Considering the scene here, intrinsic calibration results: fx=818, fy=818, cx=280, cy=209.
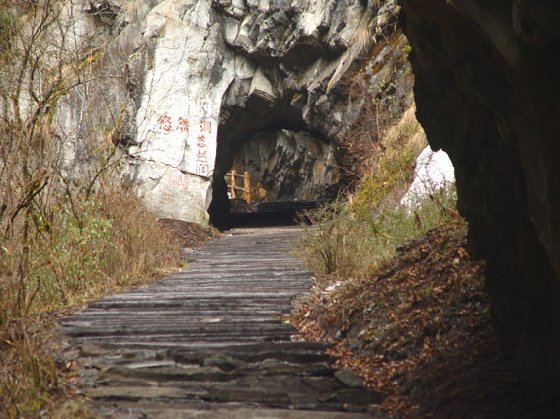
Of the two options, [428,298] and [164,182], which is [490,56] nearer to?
[428,298]

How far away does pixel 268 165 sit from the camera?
33000 mm

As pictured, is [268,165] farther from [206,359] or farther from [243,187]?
[206,359]

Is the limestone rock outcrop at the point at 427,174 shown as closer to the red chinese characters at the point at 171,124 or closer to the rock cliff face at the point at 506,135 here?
the rock cliff face at the point at 506,135

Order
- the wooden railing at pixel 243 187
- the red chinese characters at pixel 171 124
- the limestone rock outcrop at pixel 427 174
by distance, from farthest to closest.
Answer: the wooden railing at pixel 243 187 < the red chinese characters at pixel 171 124 < the limestone rock outcrop at pixel 427 174

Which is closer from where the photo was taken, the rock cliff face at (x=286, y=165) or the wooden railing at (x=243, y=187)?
the rock cliff face at (x=286, y=165)

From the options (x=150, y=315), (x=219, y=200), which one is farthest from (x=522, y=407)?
(x=219, y=200)

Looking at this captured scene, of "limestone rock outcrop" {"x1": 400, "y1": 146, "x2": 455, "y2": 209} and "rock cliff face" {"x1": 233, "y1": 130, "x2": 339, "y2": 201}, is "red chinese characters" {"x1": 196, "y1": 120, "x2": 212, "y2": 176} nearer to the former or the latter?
"limestone rock outcrop" {"x1": 400, "y1": 146, "x2": 455, "y2": 209}

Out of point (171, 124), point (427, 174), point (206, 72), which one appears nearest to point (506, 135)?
point (427, 174)

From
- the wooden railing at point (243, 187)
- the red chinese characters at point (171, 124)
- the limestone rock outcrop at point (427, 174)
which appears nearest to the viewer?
the limestone rock outcrop at point (427, 174)

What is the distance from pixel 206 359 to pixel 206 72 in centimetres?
1280

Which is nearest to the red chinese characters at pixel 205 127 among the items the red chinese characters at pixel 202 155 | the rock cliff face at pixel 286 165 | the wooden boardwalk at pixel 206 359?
the red chinese characters at pixel 202 155

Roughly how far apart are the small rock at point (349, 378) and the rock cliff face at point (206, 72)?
37.0 feet

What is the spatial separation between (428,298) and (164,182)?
37.5ft

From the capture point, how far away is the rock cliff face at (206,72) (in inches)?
656
